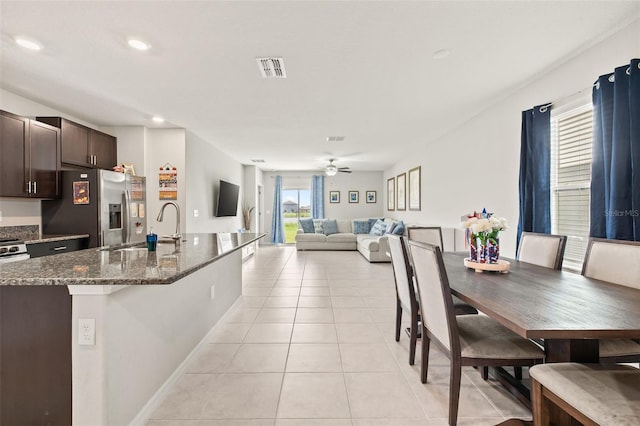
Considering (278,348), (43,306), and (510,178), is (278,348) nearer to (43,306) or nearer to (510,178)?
(43,306)

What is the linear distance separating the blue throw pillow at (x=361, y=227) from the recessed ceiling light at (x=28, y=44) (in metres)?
7.53

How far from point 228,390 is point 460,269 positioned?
6.23ft

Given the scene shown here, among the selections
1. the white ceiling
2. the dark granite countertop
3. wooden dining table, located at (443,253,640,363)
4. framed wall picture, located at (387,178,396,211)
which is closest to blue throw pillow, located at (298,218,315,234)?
framed wall picture, located at (387,178,396,211)

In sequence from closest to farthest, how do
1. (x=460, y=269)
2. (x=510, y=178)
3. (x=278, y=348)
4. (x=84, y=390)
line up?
1. (x=84, y=390)
2. (x=460, y=269)
3. (x=278, y=348)
4. (x=510, y=178)

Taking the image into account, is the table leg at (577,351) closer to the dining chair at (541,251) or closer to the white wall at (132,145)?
the dining chair at (541,251)

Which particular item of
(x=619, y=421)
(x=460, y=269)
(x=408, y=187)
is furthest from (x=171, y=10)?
(x=408, y=187)

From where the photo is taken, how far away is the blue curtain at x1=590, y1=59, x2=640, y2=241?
77.2 inches

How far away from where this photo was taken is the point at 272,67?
104 inches

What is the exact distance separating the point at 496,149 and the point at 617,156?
1.65 m

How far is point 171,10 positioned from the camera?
74.0 inches

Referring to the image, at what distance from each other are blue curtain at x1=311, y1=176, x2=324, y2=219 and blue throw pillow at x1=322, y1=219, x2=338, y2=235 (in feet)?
3.29

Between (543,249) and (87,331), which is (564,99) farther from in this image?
(87,331)

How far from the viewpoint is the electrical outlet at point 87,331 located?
4.39 feet

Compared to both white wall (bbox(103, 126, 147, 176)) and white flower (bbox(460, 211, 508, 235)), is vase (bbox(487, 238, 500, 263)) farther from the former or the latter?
white wall (bbox(103, 126, 147, 176))
